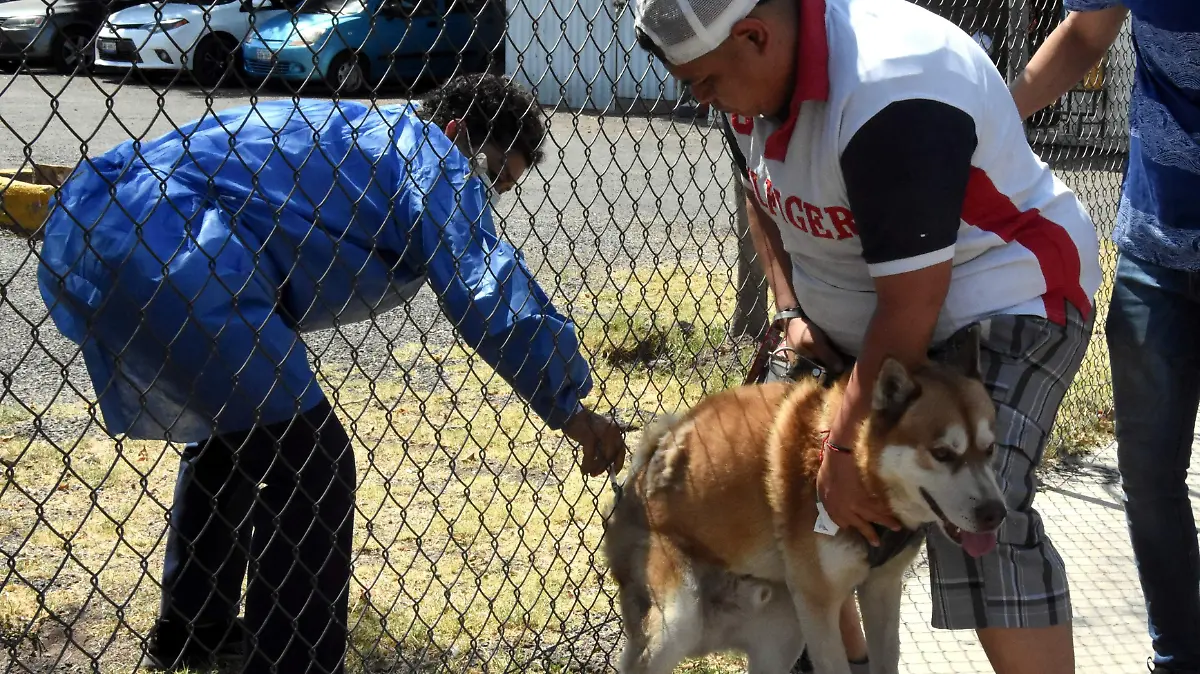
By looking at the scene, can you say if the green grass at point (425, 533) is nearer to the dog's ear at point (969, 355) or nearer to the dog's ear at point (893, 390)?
the dog's ear at point (893, 390)

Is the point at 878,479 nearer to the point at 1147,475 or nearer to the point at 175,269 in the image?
the point at 1147,475

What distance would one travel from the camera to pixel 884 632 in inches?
114

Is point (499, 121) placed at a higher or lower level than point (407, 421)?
higher

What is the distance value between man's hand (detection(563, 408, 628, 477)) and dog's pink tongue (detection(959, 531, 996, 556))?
0.97 meters

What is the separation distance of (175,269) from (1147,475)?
2.70m

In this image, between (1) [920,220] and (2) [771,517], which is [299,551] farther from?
(1) [920,220]

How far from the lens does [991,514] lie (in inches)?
91.9

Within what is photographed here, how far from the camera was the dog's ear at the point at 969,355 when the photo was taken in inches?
93.7

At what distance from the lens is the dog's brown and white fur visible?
2.49 m

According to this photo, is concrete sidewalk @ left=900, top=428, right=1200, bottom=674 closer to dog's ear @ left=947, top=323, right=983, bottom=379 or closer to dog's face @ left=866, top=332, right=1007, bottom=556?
dog's face @ left=866, top=332, right=1007, bottom=556

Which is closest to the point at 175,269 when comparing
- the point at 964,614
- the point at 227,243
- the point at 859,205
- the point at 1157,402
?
the point at 227,243

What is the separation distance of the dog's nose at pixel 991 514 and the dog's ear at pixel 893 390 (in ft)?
0.96

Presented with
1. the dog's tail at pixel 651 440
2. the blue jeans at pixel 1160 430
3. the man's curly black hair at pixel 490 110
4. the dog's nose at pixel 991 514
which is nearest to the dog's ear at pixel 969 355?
the dog's nose at pixel 991 514

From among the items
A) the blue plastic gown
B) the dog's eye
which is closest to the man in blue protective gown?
the blue plastic gown
